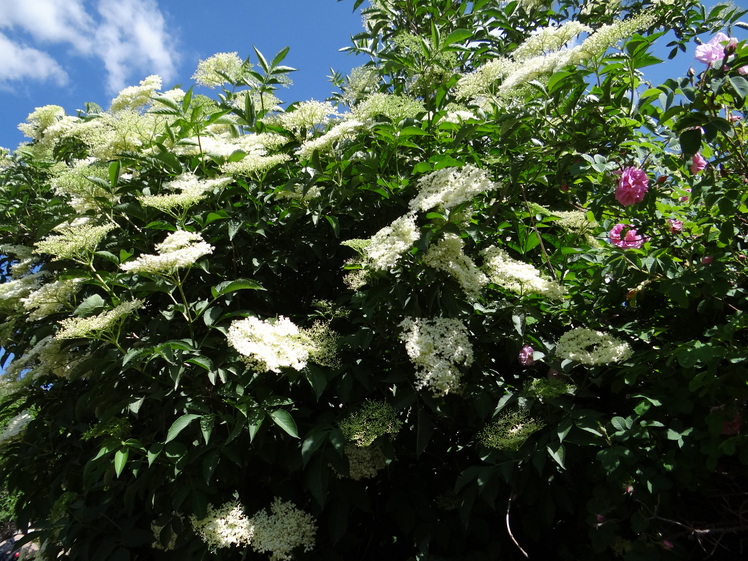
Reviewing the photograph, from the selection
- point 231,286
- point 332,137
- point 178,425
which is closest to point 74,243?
point 231,286

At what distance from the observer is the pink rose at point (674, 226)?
2408 mm

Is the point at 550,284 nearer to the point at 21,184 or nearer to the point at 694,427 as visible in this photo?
the point at 694,427

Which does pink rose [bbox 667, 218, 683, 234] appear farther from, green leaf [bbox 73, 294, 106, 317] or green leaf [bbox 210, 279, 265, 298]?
green leaf [bbox 73, 294, 106, 317]

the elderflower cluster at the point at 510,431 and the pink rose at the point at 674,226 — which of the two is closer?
the elderflower cluster at the point at 510,431

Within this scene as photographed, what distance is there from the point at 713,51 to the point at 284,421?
1.97 metres

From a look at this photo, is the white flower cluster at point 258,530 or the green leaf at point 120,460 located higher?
the green leaf at point 120,460

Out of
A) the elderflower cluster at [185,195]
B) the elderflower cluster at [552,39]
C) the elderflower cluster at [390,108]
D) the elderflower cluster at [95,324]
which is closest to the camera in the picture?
the elderflower cluster at [95,324]

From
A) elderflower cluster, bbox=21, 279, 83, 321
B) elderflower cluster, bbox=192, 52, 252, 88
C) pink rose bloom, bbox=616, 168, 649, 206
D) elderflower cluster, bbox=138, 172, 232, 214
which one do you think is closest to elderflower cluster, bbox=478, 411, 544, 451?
pink rose bloom, bbox=616, 168, 649, 206

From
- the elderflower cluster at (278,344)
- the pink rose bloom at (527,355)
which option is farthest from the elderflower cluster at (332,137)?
the pink rose bloom at (527,355)

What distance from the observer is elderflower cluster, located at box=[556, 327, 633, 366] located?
205 centimetres

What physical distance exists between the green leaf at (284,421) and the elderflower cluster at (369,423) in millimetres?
189

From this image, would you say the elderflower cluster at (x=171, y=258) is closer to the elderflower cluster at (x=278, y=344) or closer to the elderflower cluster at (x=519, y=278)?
the elderflower cluster at (x=278, y=344)

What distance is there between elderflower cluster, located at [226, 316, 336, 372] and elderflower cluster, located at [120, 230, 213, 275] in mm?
312

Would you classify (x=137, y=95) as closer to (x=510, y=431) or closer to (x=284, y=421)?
(x=284, y=421)
